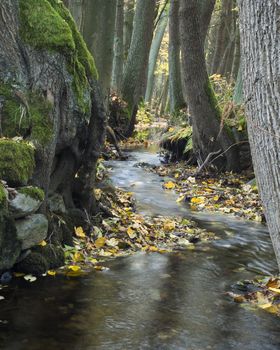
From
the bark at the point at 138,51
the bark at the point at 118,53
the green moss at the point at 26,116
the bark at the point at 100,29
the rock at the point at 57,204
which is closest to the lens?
the green moss at the point at 26,116

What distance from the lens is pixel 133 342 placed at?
14.8 ft

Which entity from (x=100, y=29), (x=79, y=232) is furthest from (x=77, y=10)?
(x=79, y=232)

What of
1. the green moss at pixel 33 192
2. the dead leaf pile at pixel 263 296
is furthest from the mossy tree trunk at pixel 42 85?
the dead leaf pile at pixel 263 296

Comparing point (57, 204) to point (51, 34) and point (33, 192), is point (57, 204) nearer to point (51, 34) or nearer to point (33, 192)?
point (33, 192)

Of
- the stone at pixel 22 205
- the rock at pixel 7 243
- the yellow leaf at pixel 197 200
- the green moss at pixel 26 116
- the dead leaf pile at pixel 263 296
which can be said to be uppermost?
the green moss at pixel 26 116

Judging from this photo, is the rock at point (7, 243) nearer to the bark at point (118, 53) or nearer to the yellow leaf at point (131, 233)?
the yellow leaf at point (131, 233)

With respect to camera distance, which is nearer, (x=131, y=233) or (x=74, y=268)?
(x=74, y=268)

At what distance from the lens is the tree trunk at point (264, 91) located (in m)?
3.33

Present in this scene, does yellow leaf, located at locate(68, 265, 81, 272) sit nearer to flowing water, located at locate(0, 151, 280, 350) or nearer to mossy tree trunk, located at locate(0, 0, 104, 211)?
flowing water, located at locate(0, 151, 280, 350)

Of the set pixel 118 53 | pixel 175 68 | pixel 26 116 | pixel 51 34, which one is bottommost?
pixel 26 116

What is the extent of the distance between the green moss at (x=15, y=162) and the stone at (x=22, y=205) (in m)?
0.22

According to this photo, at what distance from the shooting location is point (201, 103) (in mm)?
13430

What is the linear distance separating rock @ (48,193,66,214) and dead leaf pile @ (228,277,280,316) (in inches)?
99.2

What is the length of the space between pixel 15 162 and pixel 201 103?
8.52m
